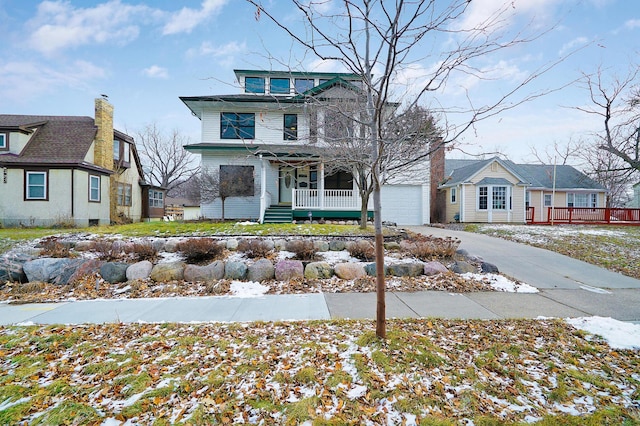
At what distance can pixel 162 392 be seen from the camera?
251 centimetres

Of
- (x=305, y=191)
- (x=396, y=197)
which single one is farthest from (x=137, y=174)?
(x=396, y=197)

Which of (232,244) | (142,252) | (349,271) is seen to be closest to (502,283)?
(349,271)

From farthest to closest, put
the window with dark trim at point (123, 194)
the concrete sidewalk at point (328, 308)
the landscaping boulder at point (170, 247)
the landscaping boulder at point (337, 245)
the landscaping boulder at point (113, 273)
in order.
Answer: the window with dark trim at point (123, 194), the landscaping boulder at point (337, 245), the landscaping boulder at point (170, 247), the landscaping boulder at point (113, 273), the concrete sidewalk at point (328, 308)

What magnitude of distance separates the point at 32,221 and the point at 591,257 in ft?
76.6

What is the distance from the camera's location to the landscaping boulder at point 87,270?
619 cm

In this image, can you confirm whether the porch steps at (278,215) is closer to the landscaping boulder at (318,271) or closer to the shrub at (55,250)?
the shrub at (55,250)

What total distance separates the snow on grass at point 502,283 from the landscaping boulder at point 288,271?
3661 millimetres

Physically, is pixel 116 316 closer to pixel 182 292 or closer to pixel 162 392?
pixel 182 292

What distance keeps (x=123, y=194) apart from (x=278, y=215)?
38.2 ft

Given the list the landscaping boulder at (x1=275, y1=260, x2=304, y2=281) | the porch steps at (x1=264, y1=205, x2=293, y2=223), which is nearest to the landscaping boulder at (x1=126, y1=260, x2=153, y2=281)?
the landscaping boulder at (x1=275, y1=260, x2=304, y2=281)

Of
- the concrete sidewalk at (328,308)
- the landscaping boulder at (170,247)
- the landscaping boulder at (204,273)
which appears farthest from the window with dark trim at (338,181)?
the concrete sidewalk at (328,308)

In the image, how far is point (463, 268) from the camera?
267 inches

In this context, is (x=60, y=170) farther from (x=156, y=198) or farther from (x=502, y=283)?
(x=502, y=283)

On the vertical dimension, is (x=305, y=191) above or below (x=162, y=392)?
above
